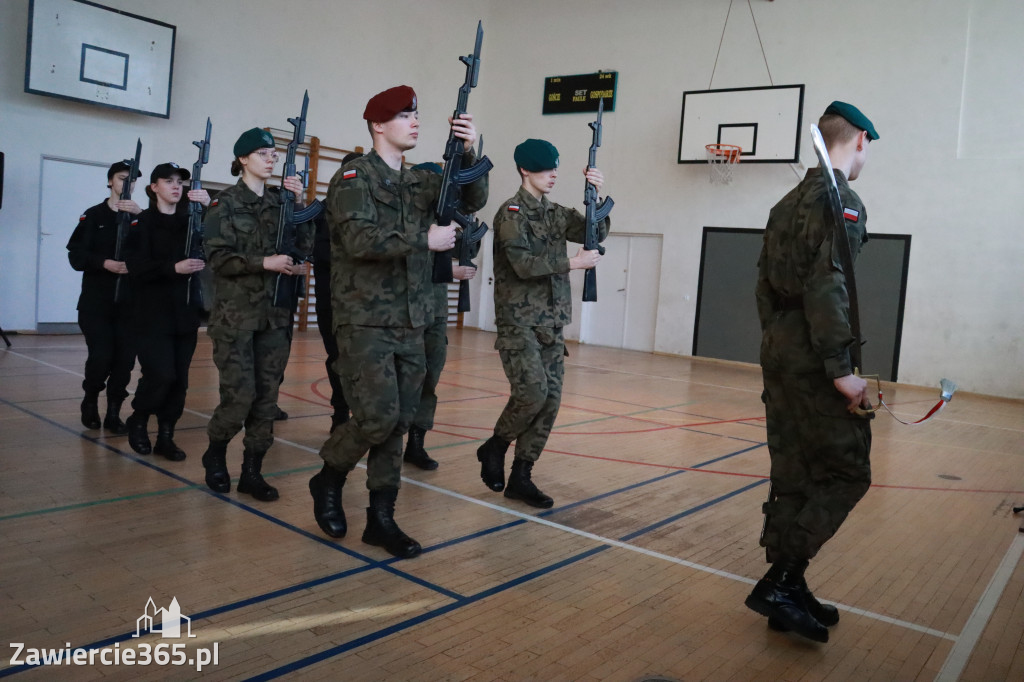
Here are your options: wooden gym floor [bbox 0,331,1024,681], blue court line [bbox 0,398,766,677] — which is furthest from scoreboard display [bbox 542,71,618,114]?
blue court line [bbox 0,398,766,677]

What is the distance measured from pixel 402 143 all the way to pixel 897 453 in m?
4.98

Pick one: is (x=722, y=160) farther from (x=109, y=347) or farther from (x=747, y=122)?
(x=109, y=347)

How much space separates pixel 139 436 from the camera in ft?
15.5

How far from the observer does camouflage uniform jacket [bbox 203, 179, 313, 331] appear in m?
3.86

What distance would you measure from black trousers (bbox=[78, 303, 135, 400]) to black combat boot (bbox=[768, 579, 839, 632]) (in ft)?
13.4

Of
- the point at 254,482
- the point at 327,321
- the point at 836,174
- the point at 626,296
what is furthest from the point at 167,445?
the point at 626,296

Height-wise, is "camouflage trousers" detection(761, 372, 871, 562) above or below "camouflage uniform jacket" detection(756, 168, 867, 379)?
below

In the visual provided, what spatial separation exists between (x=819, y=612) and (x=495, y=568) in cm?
124

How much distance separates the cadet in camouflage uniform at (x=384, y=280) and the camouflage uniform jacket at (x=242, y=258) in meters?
0.80

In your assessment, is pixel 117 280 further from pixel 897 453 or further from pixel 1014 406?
pixel 1014 406

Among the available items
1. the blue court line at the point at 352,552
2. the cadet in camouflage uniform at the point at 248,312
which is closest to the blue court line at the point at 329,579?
the blue court line at the point at 352,552

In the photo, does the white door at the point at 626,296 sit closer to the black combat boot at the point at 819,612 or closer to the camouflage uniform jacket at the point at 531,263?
the camouflage uniform jacket at the point at 531,263

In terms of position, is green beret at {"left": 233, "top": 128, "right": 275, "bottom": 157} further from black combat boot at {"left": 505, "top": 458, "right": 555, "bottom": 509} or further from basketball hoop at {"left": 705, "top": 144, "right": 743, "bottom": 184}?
basketball hoop at {"left": 705, "top": 144, "right": 743, "bottom": 184}

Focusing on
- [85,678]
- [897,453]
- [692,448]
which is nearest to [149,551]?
[85,678]
